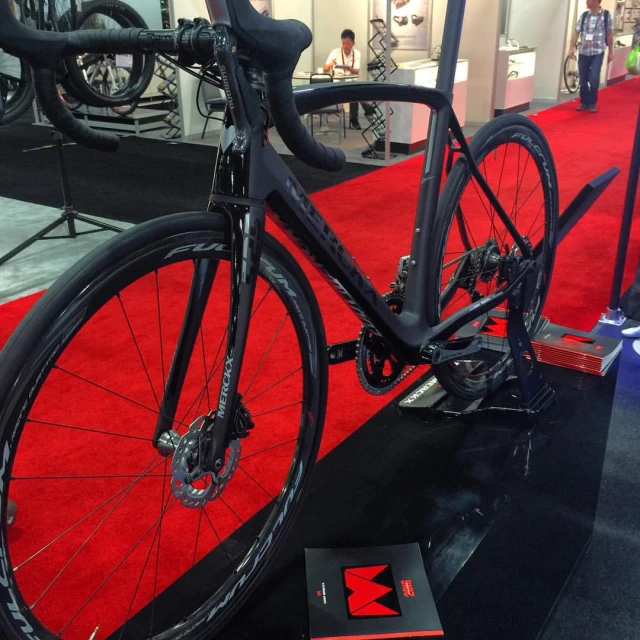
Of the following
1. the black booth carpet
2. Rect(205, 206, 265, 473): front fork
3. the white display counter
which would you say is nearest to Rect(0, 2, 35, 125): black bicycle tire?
the black booth carpet

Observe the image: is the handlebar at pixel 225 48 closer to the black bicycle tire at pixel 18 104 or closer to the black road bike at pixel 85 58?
the black road bike at pixel 85 58

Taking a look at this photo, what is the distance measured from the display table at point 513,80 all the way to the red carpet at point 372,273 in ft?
3.69

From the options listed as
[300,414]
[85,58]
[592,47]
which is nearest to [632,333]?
[300,414]

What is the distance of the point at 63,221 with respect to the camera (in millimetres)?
4000

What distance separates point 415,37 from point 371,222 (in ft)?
15.8

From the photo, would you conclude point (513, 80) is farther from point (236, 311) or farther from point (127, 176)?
point (236, 311)

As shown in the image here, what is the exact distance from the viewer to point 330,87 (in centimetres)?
134

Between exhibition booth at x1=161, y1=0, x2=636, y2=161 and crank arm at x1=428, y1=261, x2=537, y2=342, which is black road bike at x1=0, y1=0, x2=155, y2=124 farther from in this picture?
exhibition booth at x1=161, y1=0, x2=636, y2=161

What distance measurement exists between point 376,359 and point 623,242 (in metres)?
1.58

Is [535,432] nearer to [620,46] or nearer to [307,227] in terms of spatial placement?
[307,227]

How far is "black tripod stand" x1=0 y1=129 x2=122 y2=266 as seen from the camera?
12.0ft

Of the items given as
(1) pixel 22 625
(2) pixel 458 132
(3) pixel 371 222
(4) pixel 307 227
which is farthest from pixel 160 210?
(1) pixel 22 625

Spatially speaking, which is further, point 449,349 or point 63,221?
point 63,221

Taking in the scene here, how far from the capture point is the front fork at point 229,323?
1.17 meters
